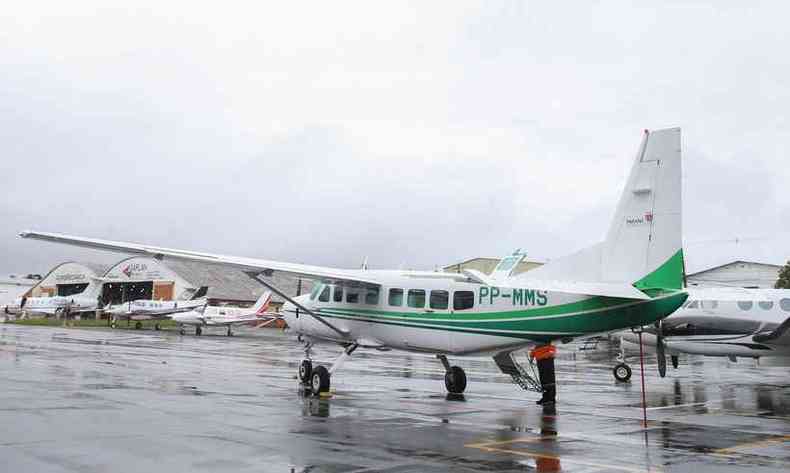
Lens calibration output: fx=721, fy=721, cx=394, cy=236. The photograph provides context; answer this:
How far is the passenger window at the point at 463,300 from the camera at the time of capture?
1547 cm

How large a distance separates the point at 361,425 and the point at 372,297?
562 cm

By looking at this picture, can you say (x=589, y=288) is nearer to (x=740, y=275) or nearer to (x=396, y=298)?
(x=396, y=298)

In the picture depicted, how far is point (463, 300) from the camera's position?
15570 mm

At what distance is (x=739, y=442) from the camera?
10.8 meters

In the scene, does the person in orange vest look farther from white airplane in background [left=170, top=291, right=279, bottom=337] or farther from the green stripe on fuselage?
white airplane in background [left=170, top=291, right=279, bottom=337]

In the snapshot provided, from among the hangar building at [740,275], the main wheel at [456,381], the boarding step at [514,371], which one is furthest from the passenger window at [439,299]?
the hangar building at [740,275]

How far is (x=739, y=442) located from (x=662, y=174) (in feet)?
16.5

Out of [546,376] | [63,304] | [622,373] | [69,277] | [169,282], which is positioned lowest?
[546,376]

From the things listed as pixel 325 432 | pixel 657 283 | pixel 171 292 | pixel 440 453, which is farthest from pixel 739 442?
pixel 171 292

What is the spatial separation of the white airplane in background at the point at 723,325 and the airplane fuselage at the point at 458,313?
8.48 meters

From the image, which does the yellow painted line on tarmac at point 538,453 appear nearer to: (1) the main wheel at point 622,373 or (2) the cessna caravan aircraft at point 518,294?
(2) the cessna caravan aircraft at point 518,294

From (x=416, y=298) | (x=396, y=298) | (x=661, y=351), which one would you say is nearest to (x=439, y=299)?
(x=416, y=298)

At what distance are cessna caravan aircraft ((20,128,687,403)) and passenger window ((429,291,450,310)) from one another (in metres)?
0.02

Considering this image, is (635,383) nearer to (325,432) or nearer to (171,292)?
(325,432)
